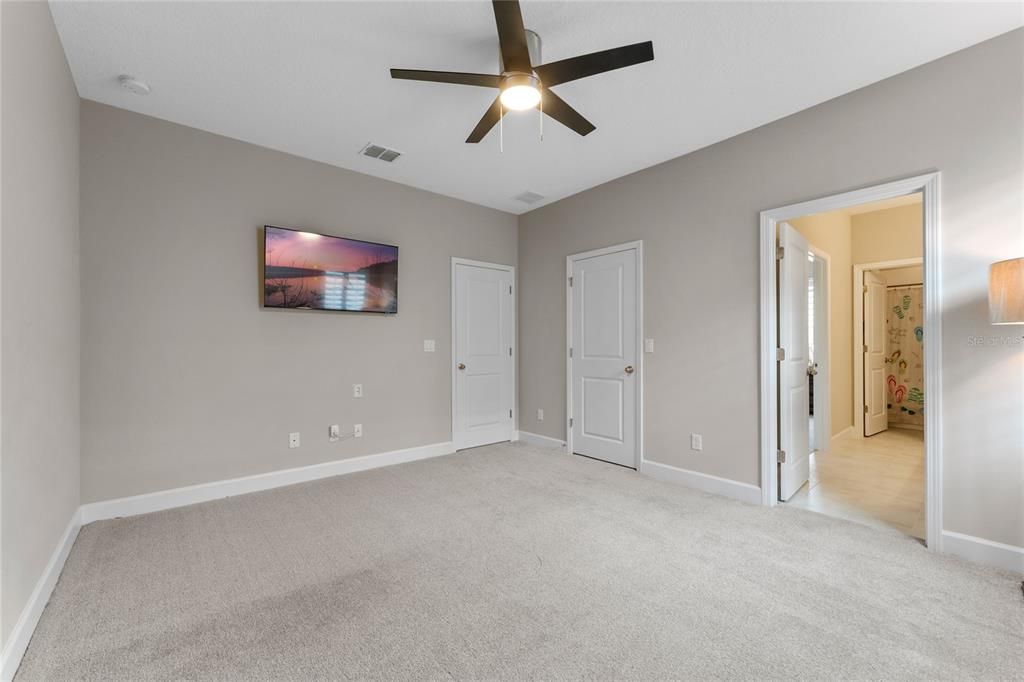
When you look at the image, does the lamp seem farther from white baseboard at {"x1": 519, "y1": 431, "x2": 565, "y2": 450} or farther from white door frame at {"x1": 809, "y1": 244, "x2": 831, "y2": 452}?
white baseboard at {"x1": 519, "y1": 431, "x2": 565, "y2": 450}

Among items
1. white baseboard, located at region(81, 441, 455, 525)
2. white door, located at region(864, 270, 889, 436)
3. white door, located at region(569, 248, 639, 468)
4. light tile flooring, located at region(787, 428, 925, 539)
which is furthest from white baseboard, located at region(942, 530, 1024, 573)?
white baseboard, located at region(81, 441, 455, 525)

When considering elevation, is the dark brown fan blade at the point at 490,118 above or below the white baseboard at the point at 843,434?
above

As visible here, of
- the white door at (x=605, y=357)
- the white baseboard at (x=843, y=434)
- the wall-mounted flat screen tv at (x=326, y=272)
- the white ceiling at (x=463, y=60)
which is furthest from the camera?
the white baseboard at (x=843, y=434)

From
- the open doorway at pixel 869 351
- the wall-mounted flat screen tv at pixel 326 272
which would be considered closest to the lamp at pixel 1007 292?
the open doorway at pixel 869 351

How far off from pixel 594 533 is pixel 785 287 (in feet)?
7.60

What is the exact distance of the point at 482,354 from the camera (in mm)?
5078

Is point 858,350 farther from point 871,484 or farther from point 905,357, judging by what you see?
point 871,484

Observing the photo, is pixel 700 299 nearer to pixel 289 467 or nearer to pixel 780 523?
pixel 780 523

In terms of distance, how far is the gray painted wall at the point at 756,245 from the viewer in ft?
7.60

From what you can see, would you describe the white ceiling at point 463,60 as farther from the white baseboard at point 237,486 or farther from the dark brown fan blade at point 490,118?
the white baseboard at point 237,486

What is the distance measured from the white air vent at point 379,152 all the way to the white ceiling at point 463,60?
0.34 ft

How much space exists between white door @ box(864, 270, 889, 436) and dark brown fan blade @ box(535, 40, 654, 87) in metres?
5.20

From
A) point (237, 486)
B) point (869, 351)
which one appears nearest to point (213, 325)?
point (237, 486)

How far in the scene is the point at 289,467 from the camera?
3.71 meters
